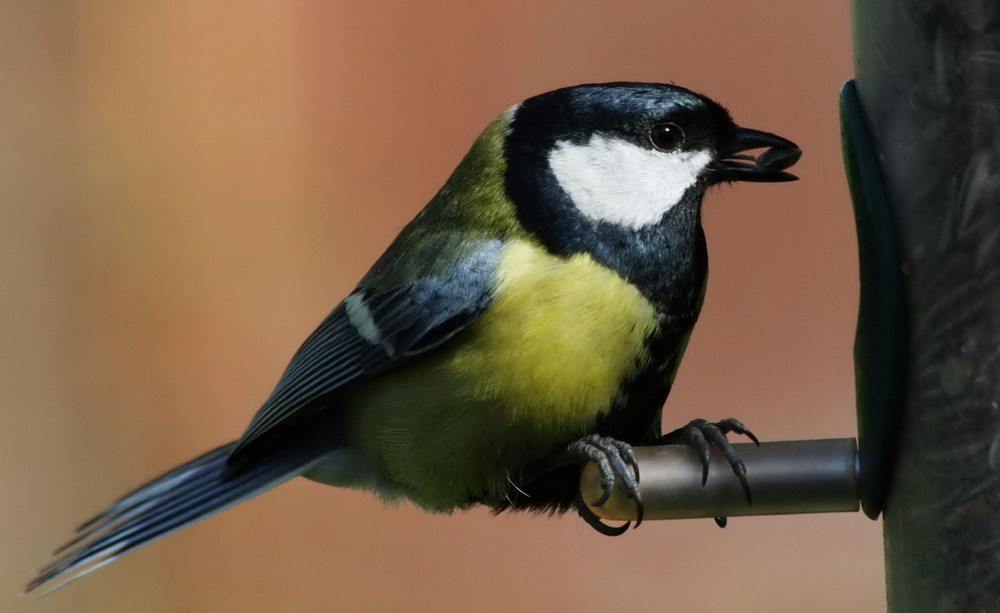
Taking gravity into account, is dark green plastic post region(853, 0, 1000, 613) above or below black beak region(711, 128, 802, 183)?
below

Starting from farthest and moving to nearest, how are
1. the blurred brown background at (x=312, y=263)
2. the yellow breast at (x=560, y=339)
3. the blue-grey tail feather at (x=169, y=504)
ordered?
the blurred brown background at (x=312, y=263) < the blue-grey tail feather at (x=169, y=504) < the yellow breast at (x=560, y=339)

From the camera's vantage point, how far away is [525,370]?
1.26 meters

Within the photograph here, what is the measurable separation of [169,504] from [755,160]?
0.86 meters

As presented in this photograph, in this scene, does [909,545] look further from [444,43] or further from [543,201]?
[444,43]

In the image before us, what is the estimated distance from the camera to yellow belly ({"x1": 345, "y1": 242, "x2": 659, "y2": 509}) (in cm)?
126

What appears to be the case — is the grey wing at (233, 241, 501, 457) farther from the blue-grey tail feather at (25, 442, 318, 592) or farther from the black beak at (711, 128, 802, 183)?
the black beak at (711, 128, 802, 183)

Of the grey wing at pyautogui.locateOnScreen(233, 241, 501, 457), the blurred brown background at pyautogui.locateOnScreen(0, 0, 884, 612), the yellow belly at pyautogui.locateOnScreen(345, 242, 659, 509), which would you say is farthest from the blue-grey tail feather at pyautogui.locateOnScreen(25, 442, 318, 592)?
the blurred brown background at pyautogui.locateOnScreen(0, 0, 884, 612)

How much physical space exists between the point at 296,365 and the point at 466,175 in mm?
320

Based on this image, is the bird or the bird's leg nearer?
the bird's leg

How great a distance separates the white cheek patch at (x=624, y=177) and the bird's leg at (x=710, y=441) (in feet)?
0.71

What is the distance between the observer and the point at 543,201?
1.35 m

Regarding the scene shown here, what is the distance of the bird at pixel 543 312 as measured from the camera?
4.15 feet

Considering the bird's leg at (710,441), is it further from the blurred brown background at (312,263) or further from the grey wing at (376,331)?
the blurred brown background at (312,263)

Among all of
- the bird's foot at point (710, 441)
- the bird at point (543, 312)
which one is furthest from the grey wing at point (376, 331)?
the bird's foot at point (710, 441)
